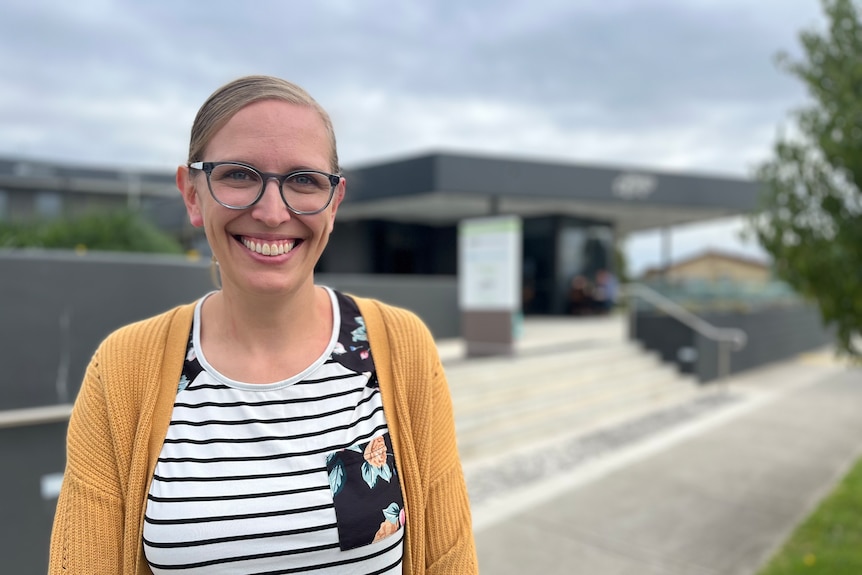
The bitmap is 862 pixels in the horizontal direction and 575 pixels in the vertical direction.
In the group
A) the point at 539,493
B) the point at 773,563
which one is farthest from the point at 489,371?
the point at 773,563

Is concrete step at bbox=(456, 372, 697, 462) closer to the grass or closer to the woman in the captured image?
the grass

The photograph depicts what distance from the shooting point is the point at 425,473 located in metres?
1.37

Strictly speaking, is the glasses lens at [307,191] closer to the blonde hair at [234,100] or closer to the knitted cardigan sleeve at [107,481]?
the blonde hair at [234,100]

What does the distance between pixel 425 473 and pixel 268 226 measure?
0.61 meters

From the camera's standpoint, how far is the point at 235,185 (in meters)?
1.25

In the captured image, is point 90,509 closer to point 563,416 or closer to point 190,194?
point 190,194

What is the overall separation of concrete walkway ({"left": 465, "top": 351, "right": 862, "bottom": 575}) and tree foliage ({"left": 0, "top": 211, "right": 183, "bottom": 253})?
13.8 feet

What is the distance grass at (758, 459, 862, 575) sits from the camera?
3906mm

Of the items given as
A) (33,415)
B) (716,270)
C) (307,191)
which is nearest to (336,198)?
(307,191)

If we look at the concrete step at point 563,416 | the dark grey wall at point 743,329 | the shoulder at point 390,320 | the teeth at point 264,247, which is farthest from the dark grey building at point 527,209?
the teeth at point 264,247

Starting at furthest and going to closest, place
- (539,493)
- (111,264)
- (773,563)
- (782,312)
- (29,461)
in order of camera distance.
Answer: (782,312) < (539,493) < (773,563) < (111,264) < (29,461)

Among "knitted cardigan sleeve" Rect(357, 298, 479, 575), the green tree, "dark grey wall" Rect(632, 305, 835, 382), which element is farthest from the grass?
"dark grey wall" Rect(632, 305, 835, 382)

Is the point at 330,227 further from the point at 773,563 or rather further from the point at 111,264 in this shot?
the point at 773,563

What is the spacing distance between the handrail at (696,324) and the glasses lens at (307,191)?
1070 centimetres
